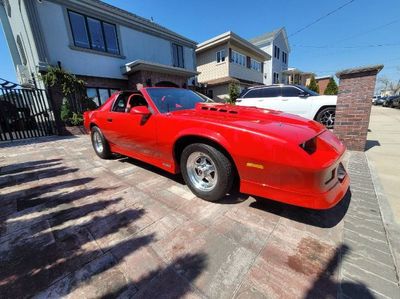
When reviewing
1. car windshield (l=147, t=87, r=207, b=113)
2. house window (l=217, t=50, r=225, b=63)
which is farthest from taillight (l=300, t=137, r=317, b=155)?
house window (l=217, t=50, r=225, b=63)

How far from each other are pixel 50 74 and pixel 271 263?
1015cm

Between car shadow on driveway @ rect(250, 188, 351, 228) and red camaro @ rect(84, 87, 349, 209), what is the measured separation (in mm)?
302

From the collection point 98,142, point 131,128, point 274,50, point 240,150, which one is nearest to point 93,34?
point 98,142

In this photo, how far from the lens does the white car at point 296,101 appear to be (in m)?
6.12

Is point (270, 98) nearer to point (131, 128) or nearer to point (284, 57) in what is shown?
point (131, 128)

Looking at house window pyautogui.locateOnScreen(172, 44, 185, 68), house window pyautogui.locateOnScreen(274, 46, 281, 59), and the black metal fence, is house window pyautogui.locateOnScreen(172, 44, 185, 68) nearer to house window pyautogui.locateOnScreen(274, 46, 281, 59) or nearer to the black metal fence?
the black metal fence

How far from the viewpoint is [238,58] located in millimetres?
17328

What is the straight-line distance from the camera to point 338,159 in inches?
74.0

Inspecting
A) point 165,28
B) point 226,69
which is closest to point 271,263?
point 165,28

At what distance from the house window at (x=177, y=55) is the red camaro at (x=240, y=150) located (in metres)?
11.8

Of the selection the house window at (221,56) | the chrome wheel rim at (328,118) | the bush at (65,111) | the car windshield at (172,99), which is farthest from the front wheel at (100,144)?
the house window at (221,56)

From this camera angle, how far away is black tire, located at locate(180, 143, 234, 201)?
2.10m

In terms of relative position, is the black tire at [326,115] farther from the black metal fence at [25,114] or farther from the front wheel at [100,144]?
the black metal fence at [25,114]

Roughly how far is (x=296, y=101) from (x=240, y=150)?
18.8ft
